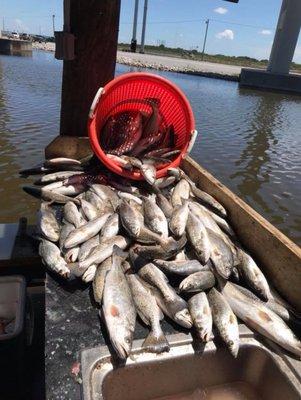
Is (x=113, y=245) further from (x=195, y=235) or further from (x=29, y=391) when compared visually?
(x=29, y=391)

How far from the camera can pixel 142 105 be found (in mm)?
5793

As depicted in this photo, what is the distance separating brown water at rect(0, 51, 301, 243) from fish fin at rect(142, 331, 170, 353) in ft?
17.4

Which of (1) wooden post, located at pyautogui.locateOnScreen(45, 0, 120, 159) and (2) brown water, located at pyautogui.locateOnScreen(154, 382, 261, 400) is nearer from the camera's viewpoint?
(2) brown water, located at pyautogui.locateOnScreen(154, 382, 261, 400)

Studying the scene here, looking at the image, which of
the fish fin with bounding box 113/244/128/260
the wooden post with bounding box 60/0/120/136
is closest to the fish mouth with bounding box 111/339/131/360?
the fish fin with bounding box 113/244/128/260

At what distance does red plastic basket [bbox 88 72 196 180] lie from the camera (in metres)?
Answer: 4.71

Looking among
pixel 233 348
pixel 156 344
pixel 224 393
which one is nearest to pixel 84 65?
pixel 156 344

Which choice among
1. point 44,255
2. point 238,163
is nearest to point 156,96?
point 44,255

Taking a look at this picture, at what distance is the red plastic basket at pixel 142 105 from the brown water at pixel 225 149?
128 inches

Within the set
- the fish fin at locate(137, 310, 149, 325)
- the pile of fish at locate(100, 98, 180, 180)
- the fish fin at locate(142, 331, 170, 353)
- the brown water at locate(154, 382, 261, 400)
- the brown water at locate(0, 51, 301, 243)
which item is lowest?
the brown water at locate(0, 51, 301, 243)

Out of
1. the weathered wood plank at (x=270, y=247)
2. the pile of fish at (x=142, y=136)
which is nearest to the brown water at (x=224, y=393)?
the weathered wood plank at (x=270, y=247)

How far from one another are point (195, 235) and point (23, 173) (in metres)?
3.12

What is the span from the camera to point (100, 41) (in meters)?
5.41

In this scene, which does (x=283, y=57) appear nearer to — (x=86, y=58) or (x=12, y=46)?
(x=12, y=46)

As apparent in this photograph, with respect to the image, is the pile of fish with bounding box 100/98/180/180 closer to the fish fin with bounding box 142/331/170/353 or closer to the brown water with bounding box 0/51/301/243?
the fish fin with bounding box 142/331/170/353
